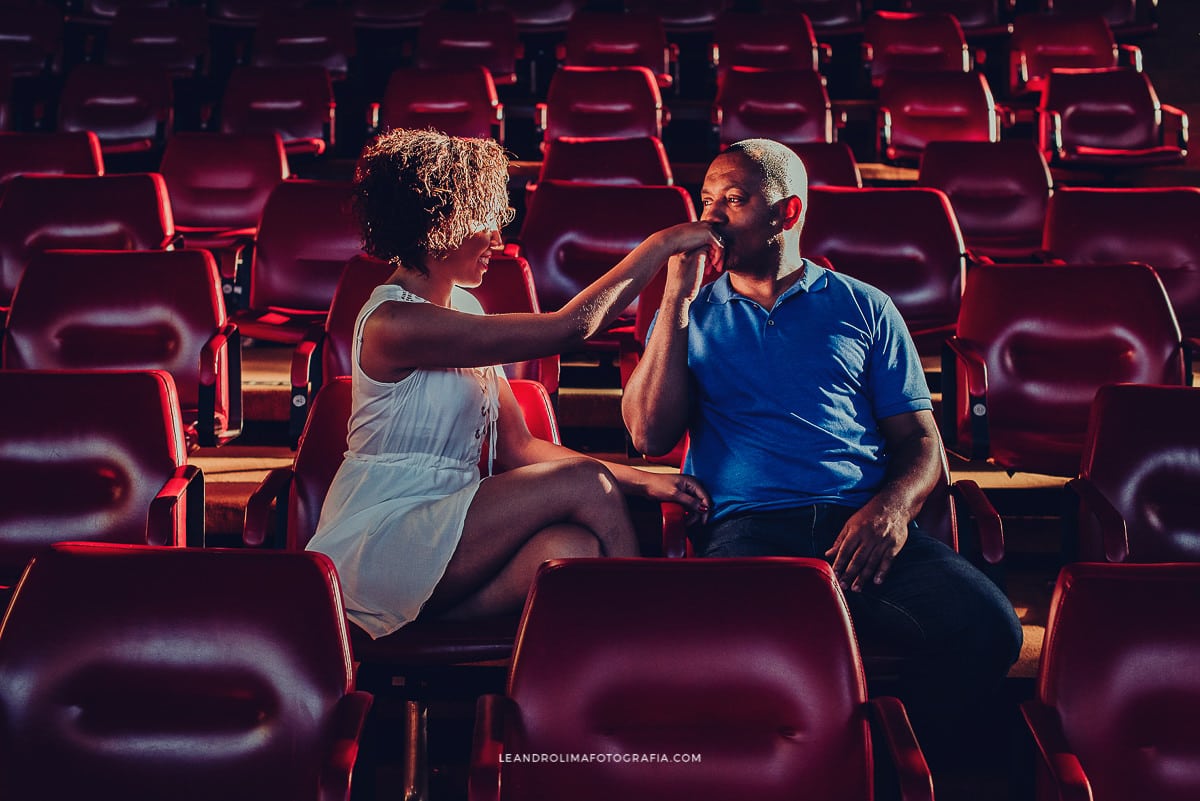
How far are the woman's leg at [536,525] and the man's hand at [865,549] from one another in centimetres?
32

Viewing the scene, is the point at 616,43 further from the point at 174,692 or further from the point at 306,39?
the point at 174,692

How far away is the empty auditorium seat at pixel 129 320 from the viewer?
2975 mm

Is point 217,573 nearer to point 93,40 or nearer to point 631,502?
point 631,502

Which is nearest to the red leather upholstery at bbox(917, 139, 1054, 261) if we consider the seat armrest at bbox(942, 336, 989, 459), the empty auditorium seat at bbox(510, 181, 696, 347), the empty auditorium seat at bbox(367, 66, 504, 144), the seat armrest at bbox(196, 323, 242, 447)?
the empty auditorium seat at bbox(510, 181, 696, 347)

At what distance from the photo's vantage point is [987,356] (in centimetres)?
296

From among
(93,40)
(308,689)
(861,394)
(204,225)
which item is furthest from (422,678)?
(93,40)

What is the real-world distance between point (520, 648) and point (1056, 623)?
0.60m

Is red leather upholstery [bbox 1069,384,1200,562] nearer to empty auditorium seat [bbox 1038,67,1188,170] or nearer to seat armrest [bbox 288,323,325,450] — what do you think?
seat armrest [bbox 288,323,325,450]

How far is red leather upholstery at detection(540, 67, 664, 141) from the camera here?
5.22m

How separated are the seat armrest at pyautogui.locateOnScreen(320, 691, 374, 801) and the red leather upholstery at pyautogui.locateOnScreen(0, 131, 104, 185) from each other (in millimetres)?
3585

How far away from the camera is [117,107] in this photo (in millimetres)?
5820

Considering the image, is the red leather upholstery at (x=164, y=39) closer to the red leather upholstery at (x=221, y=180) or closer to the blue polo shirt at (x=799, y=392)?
the red leather upholstery at (x=221, y=180)

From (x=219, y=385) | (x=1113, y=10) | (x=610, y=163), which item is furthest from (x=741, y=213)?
(x=1113, y=10)

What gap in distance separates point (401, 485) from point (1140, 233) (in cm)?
265
